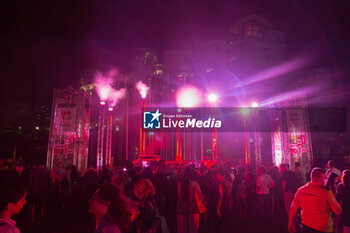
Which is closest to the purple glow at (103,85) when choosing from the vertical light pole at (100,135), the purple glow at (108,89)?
the purple glow at (108,89)

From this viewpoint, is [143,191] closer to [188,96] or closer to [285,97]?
[285,97]

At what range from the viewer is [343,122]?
60.1 feet

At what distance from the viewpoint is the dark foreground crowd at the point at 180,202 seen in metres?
1.95

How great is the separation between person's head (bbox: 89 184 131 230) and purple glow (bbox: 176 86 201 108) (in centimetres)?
1495

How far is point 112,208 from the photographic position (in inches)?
76.1

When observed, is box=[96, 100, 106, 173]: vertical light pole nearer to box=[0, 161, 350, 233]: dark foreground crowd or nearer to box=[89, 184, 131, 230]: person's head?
box=[0, 161, 350, 233]: dark foreground crowd

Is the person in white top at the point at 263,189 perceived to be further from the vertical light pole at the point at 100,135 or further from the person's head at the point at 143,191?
the vertical light pole at the point at 100,135

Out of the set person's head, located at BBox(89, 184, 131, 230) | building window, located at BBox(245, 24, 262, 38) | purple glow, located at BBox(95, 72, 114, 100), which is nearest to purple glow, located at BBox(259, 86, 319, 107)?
purple glow, located at BBox(95, 72, 114, 100)

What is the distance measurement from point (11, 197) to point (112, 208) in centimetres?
86

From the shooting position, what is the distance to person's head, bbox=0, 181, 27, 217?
184 cm

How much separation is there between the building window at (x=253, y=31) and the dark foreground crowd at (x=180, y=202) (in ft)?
71.1

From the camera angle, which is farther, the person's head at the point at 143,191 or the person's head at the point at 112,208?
the person's head at the point at 143,191

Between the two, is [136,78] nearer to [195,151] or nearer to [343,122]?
[195,151]

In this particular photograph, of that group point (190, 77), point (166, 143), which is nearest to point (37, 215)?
point (166, 143)
